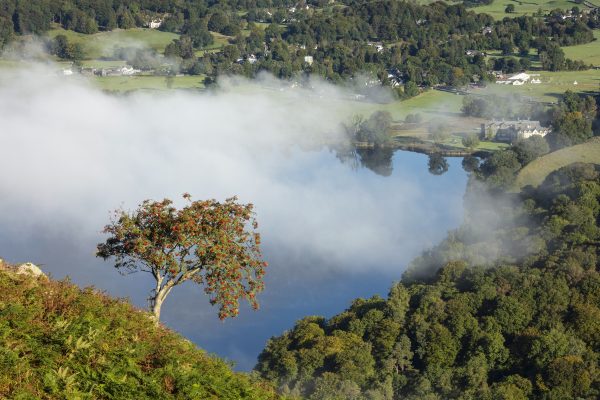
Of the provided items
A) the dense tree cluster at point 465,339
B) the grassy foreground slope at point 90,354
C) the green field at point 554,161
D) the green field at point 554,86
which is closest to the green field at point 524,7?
the green field at point 554,86

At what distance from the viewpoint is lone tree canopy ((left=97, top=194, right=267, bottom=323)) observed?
9.20 metres

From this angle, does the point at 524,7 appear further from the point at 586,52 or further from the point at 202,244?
the point at 202,244

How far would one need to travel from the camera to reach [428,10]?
87125 mm

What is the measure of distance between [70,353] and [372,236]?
2542 cm

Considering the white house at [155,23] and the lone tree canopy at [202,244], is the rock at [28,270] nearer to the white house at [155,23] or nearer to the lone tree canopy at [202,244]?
the lone tree canopy at [202,244]

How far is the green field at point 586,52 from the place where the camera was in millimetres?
68688

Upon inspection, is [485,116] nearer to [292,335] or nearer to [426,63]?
[426,63]

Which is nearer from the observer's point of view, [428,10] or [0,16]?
[0,16]

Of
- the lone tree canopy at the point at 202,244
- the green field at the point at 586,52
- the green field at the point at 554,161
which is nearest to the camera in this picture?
the lone tree canopy at the point at 202,244

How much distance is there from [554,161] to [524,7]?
5551 centimetres

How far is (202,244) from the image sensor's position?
362 inches

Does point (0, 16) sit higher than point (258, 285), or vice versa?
point (0, 16)

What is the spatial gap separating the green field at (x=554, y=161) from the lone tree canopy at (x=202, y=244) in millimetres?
26233

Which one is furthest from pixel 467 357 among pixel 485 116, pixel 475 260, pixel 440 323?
pixel 485 116
